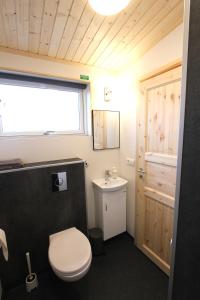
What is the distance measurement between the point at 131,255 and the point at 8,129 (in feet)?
6.95

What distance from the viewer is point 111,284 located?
1.56m

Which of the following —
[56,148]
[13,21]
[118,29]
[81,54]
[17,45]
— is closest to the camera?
[13,21]

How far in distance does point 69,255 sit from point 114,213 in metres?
0.84

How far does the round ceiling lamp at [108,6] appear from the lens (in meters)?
1.08

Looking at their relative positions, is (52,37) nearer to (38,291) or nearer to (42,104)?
Result: (42,104)

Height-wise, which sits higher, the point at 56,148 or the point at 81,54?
the point at 81,54

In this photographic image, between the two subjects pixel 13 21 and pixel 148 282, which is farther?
pixel 148 282

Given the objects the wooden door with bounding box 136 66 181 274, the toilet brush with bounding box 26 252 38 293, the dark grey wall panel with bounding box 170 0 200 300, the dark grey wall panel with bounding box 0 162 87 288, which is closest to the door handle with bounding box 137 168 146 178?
the wooden door with bounding box 136 66 181 274

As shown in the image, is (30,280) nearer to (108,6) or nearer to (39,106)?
(39,106)

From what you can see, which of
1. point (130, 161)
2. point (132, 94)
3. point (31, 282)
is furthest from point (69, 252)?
point (132, 94)

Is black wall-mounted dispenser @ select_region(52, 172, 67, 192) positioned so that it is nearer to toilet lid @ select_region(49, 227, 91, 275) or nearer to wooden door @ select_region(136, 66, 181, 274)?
toilet lid @ select_region(49, 227, 91, 275)

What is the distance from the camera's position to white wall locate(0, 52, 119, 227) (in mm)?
1611

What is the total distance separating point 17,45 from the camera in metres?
1.50

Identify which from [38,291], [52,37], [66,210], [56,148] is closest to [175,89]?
[52,37]
